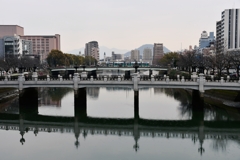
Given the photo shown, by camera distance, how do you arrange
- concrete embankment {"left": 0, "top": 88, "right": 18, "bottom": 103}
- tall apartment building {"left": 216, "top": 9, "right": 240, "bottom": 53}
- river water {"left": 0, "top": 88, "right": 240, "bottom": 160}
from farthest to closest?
tall apartment building {"left": 216, "top": 9, "right": 240, "bottom": 53} → concrete embankment {"left": 0, "top": 88, "right": 18, "bottom": 103} → river water {"left": 0, "top": 88, "right": 240, "bottom": 160}

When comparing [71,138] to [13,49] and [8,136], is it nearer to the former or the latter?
[8,136]

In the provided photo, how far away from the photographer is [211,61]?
61.4m

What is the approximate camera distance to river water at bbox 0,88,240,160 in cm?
2206

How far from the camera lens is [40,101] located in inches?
1858

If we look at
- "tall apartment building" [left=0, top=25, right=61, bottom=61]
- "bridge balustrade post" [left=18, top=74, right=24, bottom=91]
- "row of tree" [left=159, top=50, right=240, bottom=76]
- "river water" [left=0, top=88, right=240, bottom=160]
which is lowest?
"river water" [left=0, top=88, right=240, bottom=160]

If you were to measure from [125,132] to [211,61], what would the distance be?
1559 inches

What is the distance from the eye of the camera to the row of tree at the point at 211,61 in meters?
53.4

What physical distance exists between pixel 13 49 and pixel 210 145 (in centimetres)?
11388

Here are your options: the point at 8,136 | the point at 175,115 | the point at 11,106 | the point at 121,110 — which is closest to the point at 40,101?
the point at 11,106

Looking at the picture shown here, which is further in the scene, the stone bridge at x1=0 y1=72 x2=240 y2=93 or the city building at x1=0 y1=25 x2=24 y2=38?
the city building at x1=0 y1=25 x2=24 y2=38

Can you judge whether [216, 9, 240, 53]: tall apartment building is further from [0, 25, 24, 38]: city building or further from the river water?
[0, 25, 24, 38]: city building

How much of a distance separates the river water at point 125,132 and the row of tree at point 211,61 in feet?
53.2

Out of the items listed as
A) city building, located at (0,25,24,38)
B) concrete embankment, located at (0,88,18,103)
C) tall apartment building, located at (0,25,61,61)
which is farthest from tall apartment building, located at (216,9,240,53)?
city building, located at (0,25,24,38)

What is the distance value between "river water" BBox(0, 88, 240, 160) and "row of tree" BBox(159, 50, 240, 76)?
16.2 m
